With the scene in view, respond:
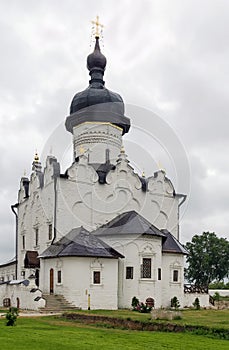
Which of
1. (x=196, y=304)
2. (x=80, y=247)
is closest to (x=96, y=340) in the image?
(x=80, y=247)

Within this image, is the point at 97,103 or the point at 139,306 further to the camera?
the point at 97,103

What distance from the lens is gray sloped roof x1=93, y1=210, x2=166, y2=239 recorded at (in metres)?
35.8

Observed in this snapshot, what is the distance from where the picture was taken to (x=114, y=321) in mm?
22219

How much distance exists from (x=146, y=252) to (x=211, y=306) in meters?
8.23

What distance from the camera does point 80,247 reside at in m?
34.4

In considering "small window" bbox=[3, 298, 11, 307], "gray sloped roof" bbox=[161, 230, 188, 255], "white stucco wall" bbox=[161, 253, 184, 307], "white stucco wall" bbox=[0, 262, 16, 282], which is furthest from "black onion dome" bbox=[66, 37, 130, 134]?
"small window" bbox=[3, 298, 11, 307]

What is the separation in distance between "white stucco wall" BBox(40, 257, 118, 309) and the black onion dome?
14359mm

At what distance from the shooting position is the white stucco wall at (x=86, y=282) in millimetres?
33812

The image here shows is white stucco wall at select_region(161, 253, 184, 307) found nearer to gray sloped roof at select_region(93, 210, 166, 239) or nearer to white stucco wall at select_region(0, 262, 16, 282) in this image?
gray sloped roof at select_region(93, 210, 166, 239)

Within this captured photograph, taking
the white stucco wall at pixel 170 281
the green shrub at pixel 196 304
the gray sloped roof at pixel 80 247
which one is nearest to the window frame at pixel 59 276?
the gray sloped roof at pixel 80 247

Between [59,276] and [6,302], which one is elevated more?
[59,276]

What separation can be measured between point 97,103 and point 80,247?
48.3 ft

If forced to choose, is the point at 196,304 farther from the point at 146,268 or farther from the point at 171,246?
the point at 146,268

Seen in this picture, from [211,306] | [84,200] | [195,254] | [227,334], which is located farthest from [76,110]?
[227,334]
